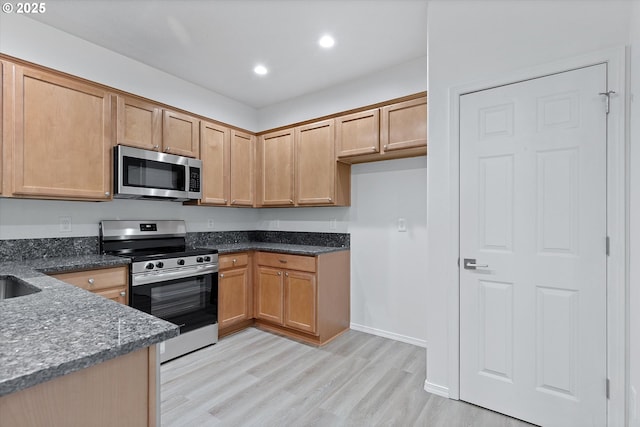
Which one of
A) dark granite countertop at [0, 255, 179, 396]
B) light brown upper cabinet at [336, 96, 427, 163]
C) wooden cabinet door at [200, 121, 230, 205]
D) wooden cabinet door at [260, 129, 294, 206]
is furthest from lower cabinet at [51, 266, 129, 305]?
light brown upper cabinet at [336, 96, 427, 163]

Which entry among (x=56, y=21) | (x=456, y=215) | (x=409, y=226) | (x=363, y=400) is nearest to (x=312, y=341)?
(x=363, y=400)

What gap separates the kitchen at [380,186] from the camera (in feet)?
6.50

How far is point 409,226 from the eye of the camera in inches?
125

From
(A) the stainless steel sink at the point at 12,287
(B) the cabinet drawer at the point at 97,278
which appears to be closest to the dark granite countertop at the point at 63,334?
(A) the stainless steel sink at the point at 12,287

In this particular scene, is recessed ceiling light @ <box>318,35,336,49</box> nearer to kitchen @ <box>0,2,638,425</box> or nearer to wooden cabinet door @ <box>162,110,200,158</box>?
kitchen @ <box>0,2,638,425</box>

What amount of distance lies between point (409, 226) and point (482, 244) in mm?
1131

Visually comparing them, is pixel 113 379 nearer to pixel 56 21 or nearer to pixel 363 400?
pixel 363 400

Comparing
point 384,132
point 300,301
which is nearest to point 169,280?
point 300,301

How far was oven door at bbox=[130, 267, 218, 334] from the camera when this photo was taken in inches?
99.9

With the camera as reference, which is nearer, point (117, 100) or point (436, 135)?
point (436, 135)

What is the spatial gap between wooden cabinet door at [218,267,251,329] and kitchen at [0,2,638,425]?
0.77m

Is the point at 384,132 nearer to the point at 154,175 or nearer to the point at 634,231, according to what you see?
the point at 634,231

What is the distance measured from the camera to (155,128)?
9.61 ft

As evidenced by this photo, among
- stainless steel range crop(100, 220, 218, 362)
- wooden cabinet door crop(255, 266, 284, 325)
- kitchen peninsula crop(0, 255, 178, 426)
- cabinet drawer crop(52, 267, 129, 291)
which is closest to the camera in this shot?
kitchen peninsula crop(0, 255, 178, 426)
